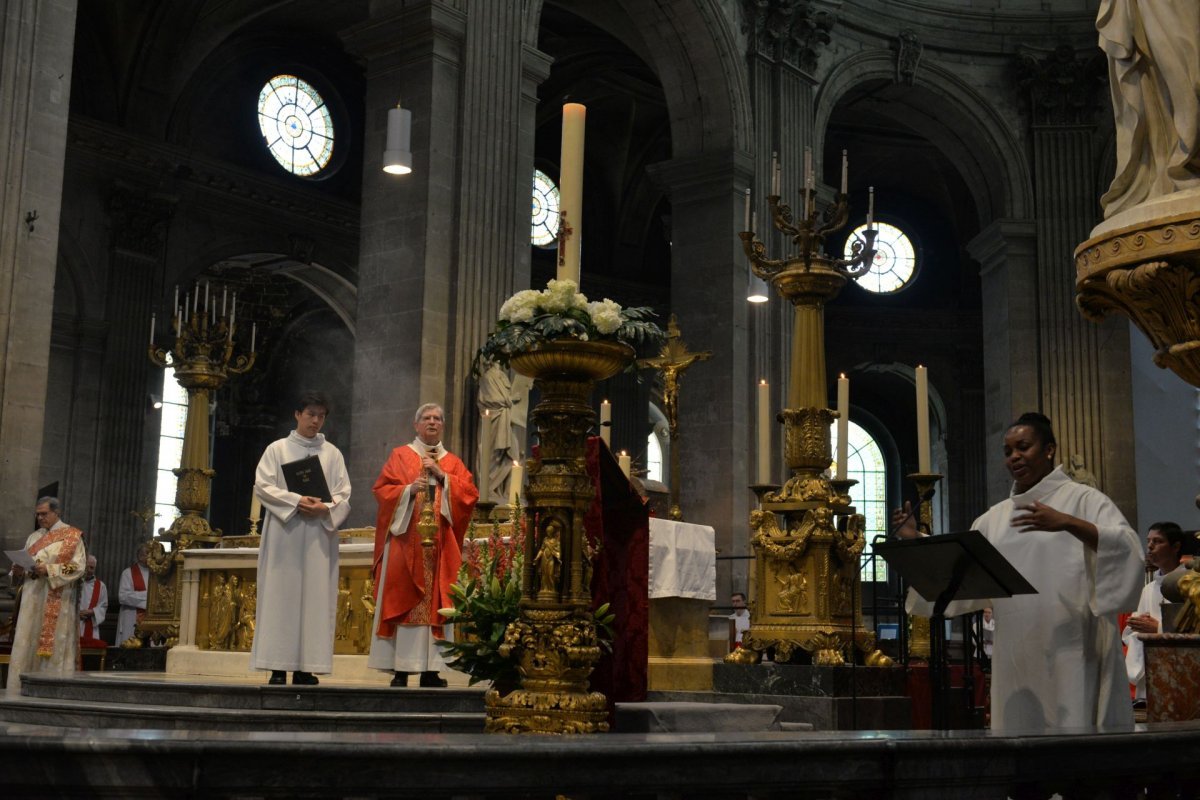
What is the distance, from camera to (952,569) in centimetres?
436

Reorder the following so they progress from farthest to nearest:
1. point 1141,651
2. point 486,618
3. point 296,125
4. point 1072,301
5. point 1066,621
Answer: point 296,125, point 1072,301, point 1141,651, point 486,618, point 1066,621

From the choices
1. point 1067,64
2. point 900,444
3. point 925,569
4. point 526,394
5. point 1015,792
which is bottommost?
point 1015,792

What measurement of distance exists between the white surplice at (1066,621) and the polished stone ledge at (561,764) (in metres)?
1.24

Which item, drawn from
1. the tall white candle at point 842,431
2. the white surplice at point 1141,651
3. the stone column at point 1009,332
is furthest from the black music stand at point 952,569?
the stone column at point 1009,332

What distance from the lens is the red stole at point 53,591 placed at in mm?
9516

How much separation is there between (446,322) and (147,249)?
8.79 m

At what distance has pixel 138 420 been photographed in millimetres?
18922

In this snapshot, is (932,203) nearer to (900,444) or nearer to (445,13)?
(900,444)

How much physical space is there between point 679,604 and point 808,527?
1111 millimetres

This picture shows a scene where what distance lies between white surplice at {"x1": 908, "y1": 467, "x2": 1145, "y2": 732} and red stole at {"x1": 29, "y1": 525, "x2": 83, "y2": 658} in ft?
23.3

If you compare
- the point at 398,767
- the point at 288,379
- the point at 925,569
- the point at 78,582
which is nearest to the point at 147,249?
the point at 288,379

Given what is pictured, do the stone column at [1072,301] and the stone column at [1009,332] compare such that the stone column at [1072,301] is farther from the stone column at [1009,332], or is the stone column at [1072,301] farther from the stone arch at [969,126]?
the stone arch at [969,126]

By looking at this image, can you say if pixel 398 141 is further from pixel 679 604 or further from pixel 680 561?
pixel 679 604

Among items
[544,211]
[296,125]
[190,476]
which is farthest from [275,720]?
[544,211]
